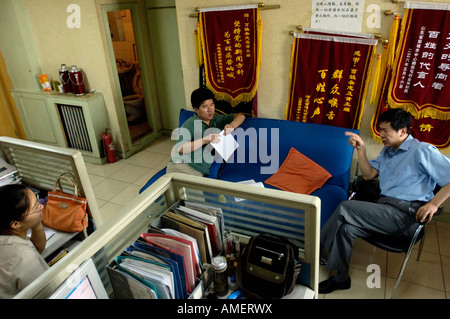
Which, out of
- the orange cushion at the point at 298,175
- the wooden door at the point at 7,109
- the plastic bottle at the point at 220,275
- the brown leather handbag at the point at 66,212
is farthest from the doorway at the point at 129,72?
the plastic bottle at the point at 220,275

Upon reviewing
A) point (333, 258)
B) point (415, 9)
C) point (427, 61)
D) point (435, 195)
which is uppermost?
point (415, 9)

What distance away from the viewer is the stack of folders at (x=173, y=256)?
3.84ft

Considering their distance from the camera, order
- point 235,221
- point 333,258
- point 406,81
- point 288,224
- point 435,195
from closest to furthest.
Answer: point 288,224 → point 235,221 → point 435,195 → point 333,258 → point 406,81

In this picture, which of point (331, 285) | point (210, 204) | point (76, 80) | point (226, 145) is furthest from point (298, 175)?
point (76, 80)

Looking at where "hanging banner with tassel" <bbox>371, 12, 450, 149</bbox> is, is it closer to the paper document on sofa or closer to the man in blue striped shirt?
the man in blue striped shirt

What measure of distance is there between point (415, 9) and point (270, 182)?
1.71 m

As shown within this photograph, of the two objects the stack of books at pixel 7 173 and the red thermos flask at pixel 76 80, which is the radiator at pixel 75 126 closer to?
the red thermos flask at pixel 76 80

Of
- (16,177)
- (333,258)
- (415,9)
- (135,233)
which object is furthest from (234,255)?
(415,9)

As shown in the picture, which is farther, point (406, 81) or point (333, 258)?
point (406, 81)

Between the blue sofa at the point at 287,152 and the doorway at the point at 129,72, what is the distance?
2.22 meters

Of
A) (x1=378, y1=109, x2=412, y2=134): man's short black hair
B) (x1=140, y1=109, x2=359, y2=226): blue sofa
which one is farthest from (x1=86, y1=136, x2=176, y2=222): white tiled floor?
(x1=378, y1=109, x2=412, y2=134): man's short black hair

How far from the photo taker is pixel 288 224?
55.2 inches

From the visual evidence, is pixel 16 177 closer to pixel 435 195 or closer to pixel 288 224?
pixel 288 224

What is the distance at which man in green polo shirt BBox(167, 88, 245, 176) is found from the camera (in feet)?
8.91
